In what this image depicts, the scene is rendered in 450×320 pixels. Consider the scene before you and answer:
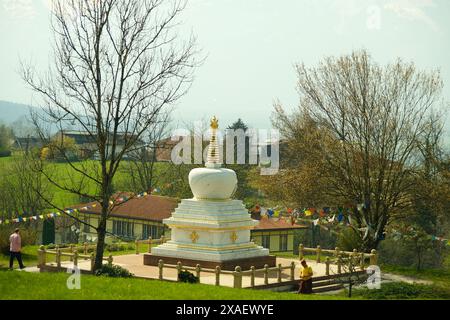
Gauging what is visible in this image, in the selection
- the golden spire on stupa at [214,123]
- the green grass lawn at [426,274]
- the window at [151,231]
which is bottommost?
the green grass lawn at [426,274]

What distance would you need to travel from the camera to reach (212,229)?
3109 centimetres

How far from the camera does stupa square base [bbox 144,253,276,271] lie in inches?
1193

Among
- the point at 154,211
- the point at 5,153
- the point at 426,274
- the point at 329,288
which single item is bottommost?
the point at 329,288

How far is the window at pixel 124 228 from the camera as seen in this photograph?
54.0 meters

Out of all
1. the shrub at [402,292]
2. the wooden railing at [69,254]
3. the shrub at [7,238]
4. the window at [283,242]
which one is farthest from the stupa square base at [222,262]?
the window at [283,242]

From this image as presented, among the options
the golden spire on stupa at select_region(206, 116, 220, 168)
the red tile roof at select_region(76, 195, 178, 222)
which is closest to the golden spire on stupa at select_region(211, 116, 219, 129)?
the golden spire on stupa at select_region(206, 116, 220, 168)

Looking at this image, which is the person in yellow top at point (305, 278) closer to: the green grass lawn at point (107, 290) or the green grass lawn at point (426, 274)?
the green grass lawn at point (107, 290)

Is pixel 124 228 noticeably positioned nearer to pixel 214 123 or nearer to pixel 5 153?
pixel 214 123

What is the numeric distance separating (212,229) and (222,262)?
1.51m

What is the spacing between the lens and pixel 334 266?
110ft

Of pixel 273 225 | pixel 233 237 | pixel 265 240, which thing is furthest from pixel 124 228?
pixel 233 237
